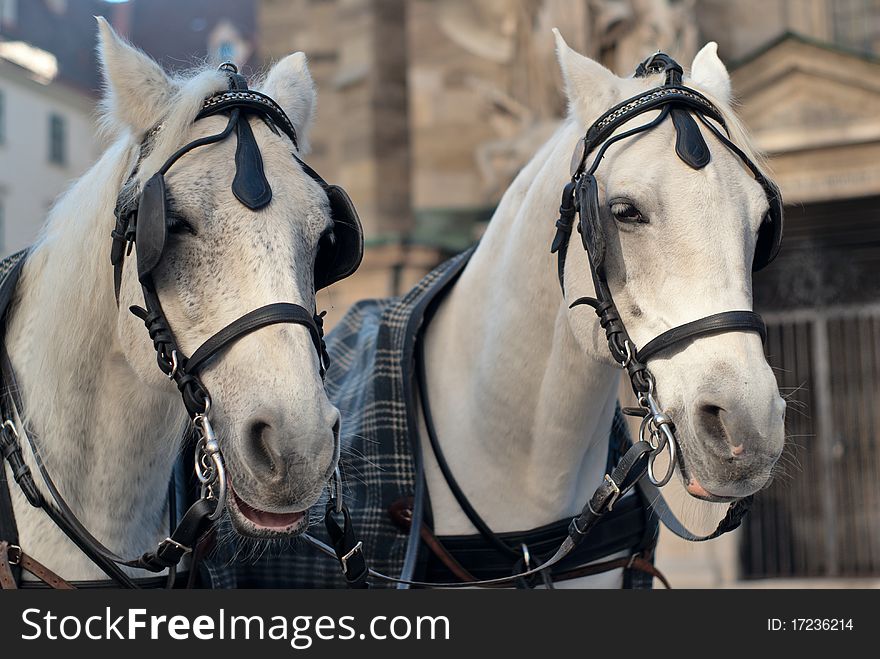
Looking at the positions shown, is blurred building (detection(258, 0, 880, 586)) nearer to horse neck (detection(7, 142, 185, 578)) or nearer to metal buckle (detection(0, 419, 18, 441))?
horse neck (detection(7, 142, 185, 578))

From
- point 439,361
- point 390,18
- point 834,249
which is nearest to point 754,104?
point 834,249

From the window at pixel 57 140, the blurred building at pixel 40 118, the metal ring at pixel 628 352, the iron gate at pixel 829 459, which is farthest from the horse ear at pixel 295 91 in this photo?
the window at pixel 57 140

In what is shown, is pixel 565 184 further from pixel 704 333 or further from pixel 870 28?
pixel 870 28

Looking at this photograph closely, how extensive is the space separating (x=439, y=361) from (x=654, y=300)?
835mm

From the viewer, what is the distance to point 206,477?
1881 millimetres

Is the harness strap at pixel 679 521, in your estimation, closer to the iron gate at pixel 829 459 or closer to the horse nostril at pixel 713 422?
the horse nostril at pixel 713 422

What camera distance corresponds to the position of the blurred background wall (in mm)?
8328

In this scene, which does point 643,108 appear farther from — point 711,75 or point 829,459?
point 829,459

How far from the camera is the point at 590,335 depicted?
2.38 m

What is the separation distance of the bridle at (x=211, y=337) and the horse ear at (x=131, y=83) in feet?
0.14

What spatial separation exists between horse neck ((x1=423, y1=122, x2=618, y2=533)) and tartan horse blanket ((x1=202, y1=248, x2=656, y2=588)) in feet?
0.31

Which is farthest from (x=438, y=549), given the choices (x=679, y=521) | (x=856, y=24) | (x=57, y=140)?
(x=57, y=140)

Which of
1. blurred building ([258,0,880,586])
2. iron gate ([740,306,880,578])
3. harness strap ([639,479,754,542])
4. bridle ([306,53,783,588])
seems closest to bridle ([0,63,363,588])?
bridle ([306,53,783,588])

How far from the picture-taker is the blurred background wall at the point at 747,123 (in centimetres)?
833
